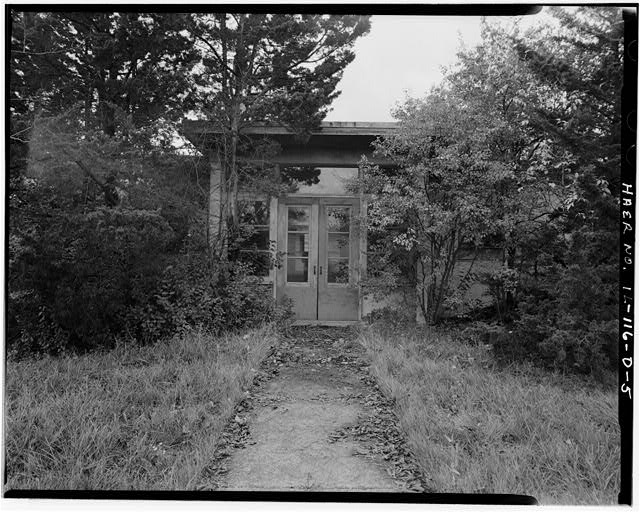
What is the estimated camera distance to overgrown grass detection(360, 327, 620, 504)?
1.78 m

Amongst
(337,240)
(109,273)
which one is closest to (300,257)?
(337,240)

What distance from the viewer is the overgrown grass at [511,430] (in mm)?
1775

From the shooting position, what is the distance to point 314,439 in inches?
85.3

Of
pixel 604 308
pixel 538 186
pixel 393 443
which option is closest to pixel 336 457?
pixel 393 443

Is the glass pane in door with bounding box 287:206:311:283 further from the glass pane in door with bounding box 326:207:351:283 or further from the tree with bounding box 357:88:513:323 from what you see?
the tree with bounding box 357:88:513:323

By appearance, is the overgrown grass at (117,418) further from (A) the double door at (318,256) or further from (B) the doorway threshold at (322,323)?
(A) the double door at (318,256)

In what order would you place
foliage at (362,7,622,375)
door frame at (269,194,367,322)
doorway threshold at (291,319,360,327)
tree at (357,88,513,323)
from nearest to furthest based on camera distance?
foliage at (362,7,622,375)
tree at (357,88,513,323)
door frame at (269,194,367,322)
doorway threshold at (291,319,360,327)

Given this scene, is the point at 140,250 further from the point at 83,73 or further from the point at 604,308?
the point at 604,308

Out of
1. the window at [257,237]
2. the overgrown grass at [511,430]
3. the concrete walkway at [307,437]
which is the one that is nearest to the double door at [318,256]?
the window at [257,237]

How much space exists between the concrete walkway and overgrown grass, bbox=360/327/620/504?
272 millimetres

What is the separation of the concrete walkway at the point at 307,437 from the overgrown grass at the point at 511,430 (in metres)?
0.27

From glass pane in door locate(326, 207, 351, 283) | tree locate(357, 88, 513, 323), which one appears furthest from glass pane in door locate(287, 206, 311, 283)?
tree locate(357, 88, 513, 323)

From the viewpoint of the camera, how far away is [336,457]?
6.57 ft

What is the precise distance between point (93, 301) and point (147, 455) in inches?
70.7
